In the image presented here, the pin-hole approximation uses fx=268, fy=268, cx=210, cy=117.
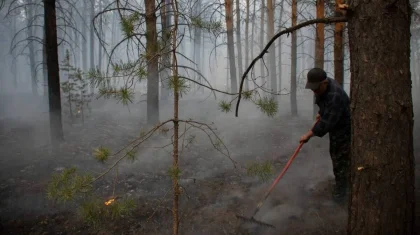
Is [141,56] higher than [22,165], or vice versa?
[141,56]

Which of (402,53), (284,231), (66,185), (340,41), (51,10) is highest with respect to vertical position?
(51,10)

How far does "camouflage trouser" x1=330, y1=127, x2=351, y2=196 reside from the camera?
4191 millimetres

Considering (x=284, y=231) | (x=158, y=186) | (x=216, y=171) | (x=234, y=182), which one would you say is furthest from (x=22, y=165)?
(x=284, y=231)

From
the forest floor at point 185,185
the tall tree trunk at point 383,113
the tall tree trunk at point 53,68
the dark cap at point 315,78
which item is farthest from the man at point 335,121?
the tall tree trunk at point 53,68

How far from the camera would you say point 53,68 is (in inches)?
303

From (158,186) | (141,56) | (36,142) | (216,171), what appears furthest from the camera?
(36,142)

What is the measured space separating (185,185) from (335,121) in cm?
310

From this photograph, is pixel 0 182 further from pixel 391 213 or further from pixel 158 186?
pixel 391 213

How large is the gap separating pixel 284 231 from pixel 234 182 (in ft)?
6.56

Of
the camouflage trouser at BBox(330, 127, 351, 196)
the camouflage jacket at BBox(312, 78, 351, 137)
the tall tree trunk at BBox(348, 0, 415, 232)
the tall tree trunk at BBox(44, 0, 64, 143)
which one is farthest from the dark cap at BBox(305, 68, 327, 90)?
the tall tree trunk at BBox(44, 0, 64, 143)

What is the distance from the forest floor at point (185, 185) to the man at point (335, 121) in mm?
506

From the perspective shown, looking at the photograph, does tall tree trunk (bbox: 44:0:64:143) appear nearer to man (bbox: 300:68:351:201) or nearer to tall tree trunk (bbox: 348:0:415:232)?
man (bbox: 300:68:351:201)

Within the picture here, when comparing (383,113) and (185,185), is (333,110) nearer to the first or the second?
(383,113)

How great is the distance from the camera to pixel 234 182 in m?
5.55
